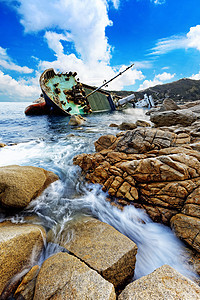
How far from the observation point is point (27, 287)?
194 cm

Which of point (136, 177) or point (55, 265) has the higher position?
point (136, 177)

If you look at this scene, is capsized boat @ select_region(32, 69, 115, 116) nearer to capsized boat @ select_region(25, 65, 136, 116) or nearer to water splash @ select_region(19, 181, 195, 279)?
capsized boat @ select_region(25, 65, 136, 116)

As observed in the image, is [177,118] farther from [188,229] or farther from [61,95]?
[61,95]

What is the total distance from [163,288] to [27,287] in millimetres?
2010

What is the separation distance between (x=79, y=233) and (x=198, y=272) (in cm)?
236

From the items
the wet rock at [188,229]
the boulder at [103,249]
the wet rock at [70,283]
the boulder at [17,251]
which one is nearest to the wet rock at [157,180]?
the wet rock at [188,229]

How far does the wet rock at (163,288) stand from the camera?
1.49 meters

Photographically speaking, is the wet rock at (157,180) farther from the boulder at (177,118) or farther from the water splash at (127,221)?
the boulder at (177,118)

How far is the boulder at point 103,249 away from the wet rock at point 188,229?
114 centimetres

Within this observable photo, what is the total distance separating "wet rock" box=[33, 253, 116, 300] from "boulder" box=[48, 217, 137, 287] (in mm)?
285

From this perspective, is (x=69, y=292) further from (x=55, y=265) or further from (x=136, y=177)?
(x=136, y=177)

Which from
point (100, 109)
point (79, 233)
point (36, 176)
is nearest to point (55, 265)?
point (79, 233)

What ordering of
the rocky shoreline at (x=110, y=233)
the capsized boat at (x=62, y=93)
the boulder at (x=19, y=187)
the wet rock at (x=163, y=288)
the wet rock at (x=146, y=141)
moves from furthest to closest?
the capsized boat at (x=62, y=93)
the wet rock at (x=146, y=141)
the boulder at (x=19, y=187)
the rocky shoreline at (x=110, y=233)
the wet rock at (x=163, y=288)

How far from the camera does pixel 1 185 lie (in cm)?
349
